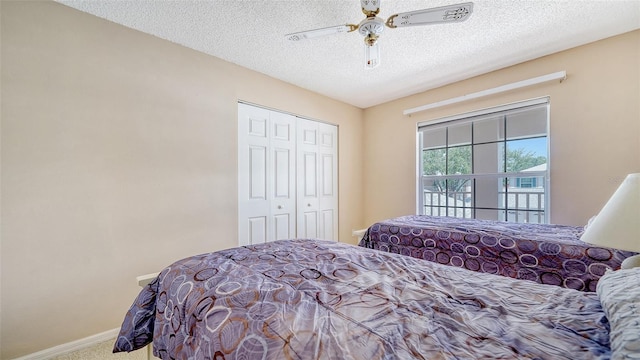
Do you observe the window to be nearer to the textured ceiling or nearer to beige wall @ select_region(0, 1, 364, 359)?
the textured ceiling

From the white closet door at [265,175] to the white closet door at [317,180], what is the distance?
14 cm

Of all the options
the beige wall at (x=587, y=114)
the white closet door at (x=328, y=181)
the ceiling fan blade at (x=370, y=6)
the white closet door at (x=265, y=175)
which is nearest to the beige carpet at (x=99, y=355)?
the white closet door at (x=265, y=175)

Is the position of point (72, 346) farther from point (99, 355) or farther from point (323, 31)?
point (323, 31)

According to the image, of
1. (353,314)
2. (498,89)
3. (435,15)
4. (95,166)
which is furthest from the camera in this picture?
(498,89)

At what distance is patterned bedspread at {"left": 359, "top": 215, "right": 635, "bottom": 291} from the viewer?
1492 mm

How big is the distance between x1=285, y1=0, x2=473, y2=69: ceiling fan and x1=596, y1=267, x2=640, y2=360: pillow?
4.44ft

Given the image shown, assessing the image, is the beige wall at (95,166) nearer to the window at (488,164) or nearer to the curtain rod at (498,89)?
the curtain rod at (498,89)

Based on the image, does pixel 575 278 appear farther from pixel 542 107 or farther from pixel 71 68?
pixel 71 68

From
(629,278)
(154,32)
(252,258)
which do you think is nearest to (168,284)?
(252,258)

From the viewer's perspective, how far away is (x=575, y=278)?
1504 mm

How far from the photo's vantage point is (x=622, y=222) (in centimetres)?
91

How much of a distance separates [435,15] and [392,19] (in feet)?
0.80

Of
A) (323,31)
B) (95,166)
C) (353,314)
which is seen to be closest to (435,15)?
(323,31)

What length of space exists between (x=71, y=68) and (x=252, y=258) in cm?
191
